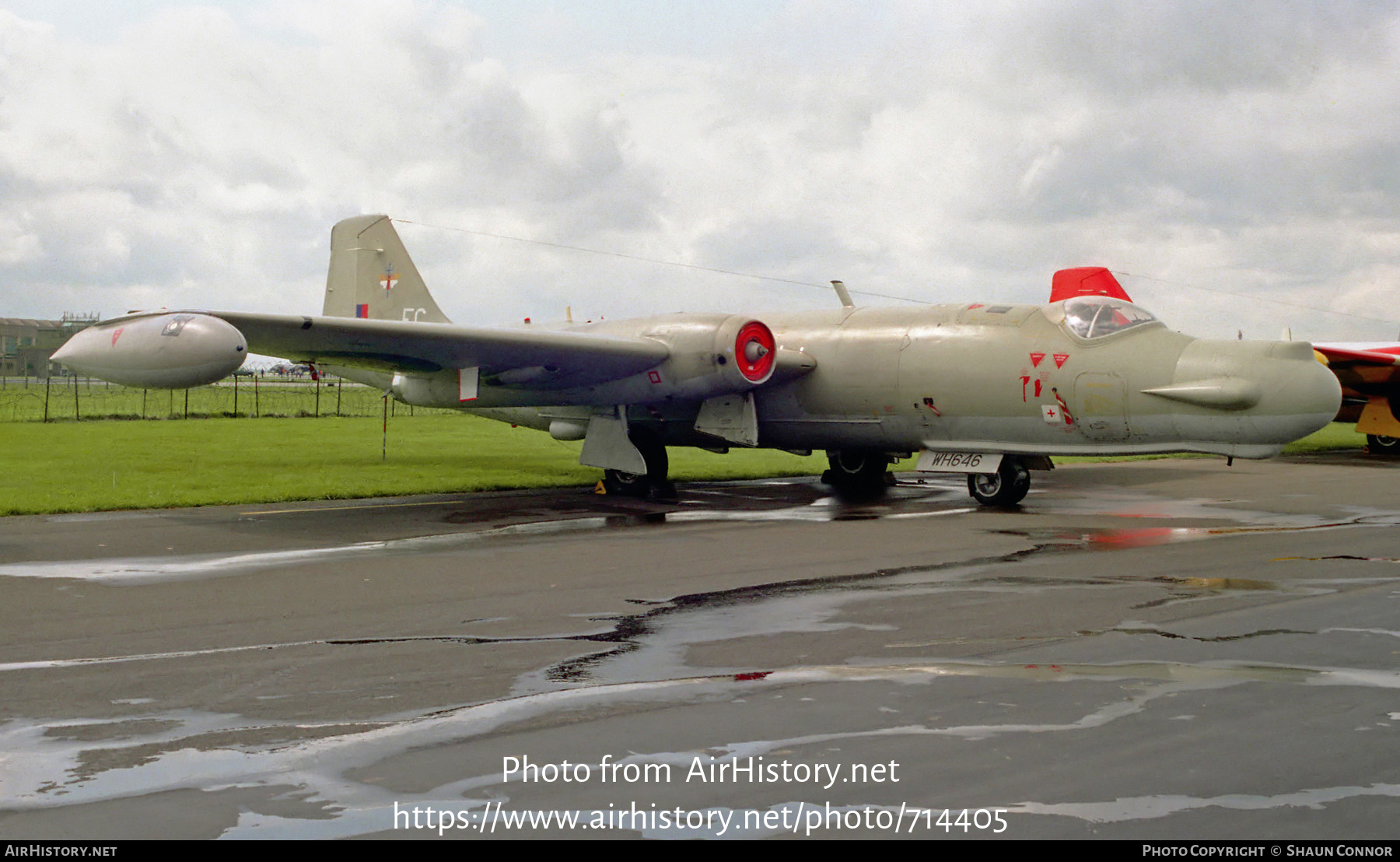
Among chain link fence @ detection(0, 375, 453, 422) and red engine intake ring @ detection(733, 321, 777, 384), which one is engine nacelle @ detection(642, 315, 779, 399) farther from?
chain link fence @ detection(0, 375, 453, 422)

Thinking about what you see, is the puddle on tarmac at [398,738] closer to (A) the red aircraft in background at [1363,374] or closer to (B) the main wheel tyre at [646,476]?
(B) the main wheel tyre at [646,476]

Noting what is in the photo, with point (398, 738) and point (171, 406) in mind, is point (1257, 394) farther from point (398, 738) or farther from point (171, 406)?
point (171, 406)

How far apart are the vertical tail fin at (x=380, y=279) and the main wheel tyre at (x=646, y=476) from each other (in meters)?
5.71

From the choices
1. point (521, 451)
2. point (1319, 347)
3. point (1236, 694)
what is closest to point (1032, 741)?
point (1236, 694)

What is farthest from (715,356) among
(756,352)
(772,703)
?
(772,703)

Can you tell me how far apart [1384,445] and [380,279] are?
1055 inches

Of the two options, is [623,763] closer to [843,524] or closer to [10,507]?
[843,524]

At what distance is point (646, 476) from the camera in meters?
17.5

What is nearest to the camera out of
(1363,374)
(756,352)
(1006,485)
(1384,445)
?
(1006,485)

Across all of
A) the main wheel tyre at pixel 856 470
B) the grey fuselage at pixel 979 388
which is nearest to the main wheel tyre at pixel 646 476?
the grey fuselage at pixel 979 388

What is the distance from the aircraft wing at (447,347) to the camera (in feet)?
46.0

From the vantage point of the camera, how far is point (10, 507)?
14094mm

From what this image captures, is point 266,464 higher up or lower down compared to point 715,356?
lower down
